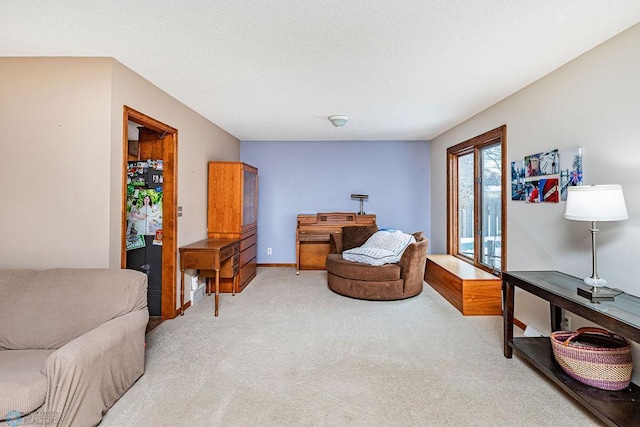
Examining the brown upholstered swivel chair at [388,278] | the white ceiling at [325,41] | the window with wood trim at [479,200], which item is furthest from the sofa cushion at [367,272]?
the white ceiling at [325,41]

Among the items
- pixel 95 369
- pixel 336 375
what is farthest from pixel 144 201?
pixel 336 375

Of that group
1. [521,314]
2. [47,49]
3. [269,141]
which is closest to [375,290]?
[521,314]

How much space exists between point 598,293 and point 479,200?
8.16ft

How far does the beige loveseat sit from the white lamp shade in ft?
9.61

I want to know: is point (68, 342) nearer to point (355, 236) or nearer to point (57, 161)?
point (57, 161)

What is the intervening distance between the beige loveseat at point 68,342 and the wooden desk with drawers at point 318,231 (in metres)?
3.39

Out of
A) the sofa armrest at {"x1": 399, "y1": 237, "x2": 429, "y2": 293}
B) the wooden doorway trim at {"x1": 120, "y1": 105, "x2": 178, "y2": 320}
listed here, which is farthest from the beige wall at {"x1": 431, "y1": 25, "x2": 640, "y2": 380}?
the wooden doorway trim at {"x1": 120, "y1": 105, "x2": 178, "y2": 320}

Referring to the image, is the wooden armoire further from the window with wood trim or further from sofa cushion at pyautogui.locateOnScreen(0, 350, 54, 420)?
the window with wood trim

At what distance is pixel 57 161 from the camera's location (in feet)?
8.02

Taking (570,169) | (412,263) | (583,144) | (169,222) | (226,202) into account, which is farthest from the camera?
(226,202)

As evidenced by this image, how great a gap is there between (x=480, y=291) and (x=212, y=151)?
154 inches

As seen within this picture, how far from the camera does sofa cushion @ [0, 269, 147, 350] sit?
1896mm

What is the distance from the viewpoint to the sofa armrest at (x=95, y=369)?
1526mm

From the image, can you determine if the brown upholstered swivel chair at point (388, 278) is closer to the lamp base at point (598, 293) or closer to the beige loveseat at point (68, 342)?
the lamp base at point (598, 293)
